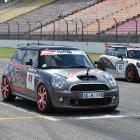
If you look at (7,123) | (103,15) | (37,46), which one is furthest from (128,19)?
(7,123)

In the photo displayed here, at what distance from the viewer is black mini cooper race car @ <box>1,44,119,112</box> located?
983 centimetres

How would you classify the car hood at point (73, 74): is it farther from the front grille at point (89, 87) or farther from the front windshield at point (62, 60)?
the front windshield at point (62, 60)

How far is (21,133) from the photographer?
7945 mm

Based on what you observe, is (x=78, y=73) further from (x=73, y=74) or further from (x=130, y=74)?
(x=130, y=74)

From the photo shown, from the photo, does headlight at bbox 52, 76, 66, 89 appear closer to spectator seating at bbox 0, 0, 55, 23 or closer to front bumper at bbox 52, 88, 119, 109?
front bumper at bbox 52, 88, 119, 109

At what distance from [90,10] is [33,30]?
7.41 metres

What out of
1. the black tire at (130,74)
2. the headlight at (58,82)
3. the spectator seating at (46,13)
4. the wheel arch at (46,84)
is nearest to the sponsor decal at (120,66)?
the black tire at (130,74)

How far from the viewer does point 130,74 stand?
61.8 ft

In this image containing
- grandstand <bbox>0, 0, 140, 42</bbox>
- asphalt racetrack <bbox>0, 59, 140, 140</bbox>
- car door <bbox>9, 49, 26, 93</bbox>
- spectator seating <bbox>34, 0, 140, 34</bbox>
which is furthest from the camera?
spectator seating <bbox>34, 0, 140, 34</bbox>

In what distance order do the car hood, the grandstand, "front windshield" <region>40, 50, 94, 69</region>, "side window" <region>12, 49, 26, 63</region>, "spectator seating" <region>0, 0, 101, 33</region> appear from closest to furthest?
the car hood, "front windshield" <region>40, 50, 94, 69</region>, "side window" <region>12, 49, 26, 63</region>, the grandstand, "spectator seating" <region>0, 0, 101, 33</region>

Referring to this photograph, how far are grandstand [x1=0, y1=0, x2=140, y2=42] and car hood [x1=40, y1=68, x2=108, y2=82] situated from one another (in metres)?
26.6

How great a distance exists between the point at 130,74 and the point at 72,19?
116 ft

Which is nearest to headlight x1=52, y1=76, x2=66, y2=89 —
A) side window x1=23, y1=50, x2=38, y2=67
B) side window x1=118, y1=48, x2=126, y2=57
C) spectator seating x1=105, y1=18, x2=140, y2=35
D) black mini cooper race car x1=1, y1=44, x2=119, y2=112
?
black mini cooper race car x1=1, y1=44, x2=119, y2=112

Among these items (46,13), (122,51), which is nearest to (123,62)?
(122,51)
